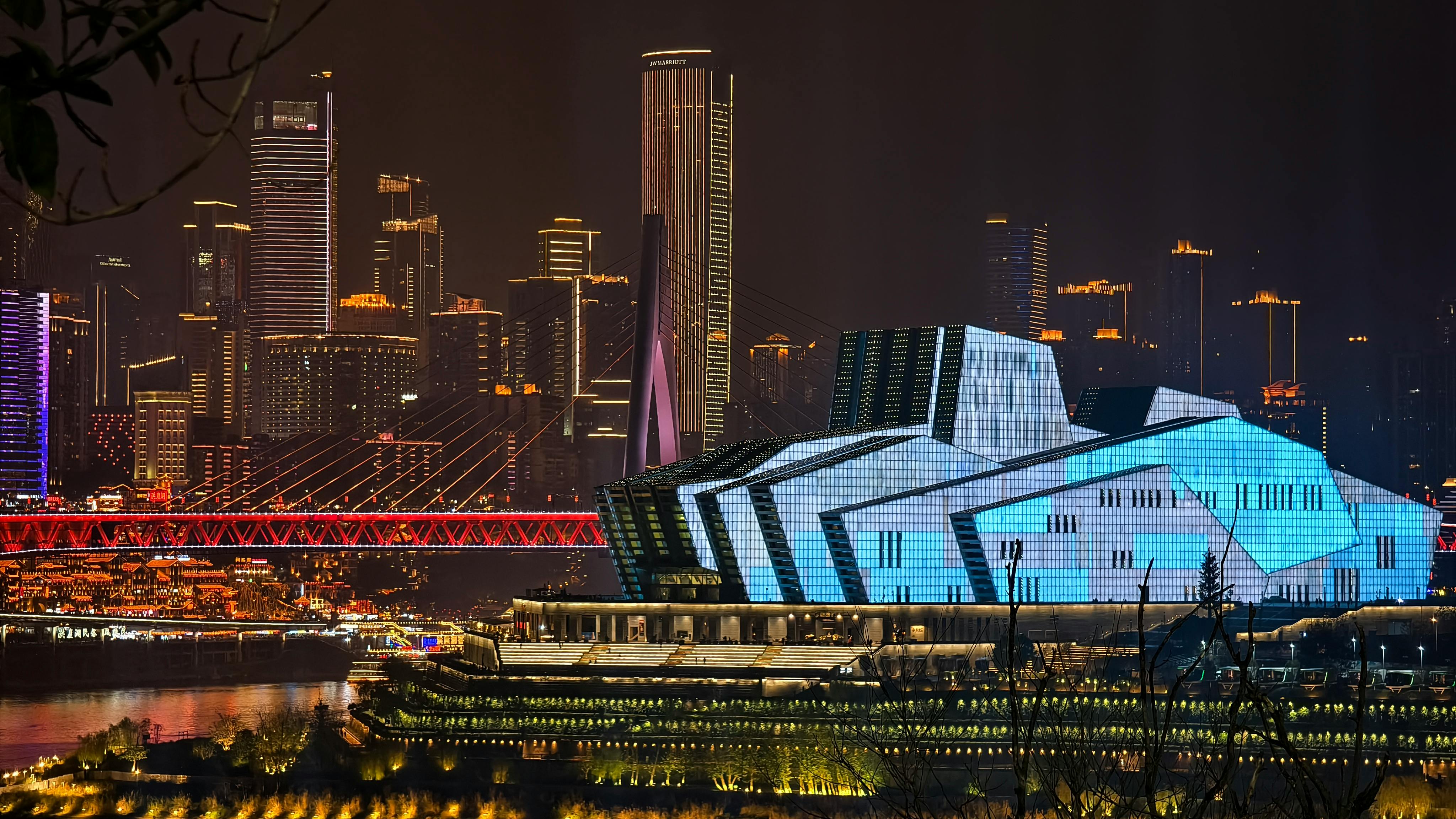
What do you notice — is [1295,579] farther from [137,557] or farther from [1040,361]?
[137,557]

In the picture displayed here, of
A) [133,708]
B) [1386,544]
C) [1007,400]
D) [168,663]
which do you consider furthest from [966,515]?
[168,663]

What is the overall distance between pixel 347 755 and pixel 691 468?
31865mm

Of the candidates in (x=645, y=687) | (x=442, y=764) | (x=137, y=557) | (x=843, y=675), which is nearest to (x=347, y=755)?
(x=442, y=764)

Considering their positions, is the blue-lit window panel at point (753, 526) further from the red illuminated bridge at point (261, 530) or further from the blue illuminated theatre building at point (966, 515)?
the red illuminated bridge at point (261, 530)

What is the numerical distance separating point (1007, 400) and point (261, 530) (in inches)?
2393

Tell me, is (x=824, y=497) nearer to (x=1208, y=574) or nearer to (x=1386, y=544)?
(x=1208, y=574)

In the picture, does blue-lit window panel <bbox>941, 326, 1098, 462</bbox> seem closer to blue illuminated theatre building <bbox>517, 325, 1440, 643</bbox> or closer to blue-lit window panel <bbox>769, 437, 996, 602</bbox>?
blue illuminated theatre building <bbox>517, 325, 1440, 643</bbox>

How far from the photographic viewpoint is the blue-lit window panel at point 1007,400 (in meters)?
113

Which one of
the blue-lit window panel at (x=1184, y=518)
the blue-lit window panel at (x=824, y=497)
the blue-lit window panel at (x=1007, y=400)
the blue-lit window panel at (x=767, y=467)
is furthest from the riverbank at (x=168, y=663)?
the blue-lit window panel at (x=1184, y=518)

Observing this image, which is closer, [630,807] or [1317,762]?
[630,807]

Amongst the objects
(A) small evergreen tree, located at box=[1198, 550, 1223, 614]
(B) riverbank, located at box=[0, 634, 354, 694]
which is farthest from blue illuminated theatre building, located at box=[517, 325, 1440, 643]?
(B) riverbank, located at box=[0, 634, 354, 694]

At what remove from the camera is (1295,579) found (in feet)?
367

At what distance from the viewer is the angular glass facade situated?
344 feet

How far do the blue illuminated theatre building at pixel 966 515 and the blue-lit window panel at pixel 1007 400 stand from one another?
12 centimetres
